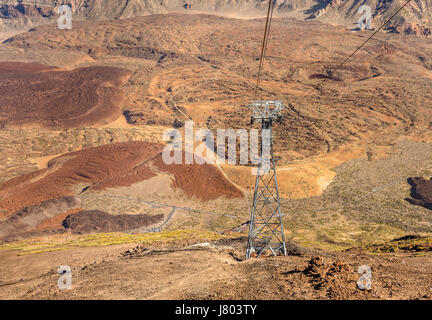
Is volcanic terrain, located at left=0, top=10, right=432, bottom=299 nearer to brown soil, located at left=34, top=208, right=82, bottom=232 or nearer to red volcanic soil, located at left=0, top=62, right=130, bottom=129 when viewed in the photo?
brown soil, located at left=34, top=208, right=82, bottom=232

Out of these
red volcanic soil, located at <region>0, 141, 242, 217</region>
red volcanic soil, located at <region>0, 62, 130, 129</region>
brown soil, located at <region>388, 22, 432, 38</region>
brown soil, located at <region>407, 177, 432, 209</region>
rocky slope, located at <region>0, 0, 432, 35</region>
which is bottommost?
brown soil, located at <region>407, 177, 432, 209</region>

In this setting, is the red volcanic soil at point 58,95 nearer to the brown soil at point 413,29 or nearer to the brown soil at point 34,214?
the brown soil at point 34,214

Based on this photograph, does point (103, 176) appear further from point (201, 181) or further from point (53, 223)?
point (201, 181)

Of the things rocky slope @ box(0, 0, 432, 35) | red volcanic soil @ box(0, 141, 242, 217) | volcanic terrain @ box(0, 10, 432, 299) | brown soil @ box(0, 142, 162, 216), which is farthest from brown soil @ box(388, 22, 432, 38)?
brown soil @ box(0, 142, 162, 216)

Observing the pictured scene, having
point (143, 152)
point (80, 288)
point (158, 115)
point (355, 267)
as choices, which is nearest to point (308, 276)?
point (355, 267)

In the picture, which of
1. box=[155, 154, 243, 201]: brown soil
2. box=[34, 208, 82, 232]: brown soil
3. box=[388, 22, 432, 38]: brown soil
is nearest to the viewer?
box=[34, 208, 82, 232]: brown soil
